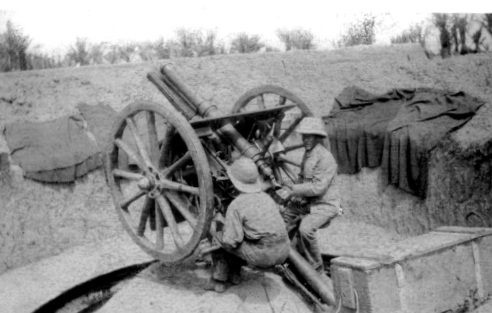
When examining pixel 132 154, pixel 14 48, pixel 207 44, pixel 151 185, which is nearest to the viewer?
pixel 151 185

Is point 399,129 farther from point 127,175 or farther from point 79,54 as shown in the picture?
point 79,54

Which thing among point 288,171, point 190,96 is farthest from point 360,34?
point 190,96

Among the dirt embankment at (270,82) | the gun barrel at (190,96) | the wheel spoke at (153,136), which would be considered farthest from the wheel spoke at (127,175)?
the dirt embankment at (270,82)

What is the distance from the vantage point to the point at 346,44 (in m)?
12.1

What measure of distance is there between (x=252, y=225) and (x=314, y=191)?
949 millimetres

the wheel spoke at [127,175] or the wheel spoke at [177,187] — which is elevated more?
the wheel spoke at [127,175]

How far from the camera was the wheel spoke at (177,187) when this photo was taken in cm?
463

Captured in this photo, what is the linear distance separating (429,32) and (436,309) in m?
8.29

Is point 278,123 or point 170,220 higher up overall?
point 278,123

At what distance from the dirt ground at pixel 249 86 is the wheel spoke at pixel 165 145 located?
310cm

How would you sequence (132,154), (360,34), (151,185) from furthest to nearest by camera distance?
(360,34) < (132,154) < (151,185)

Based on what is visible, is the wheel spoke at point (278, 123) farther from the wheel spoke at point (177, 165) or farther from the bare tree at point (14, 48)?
the bare tree at point (14, 48)

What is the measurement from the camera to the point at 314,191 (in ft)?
16.5

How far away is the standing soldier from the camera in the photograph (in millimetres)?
5051
